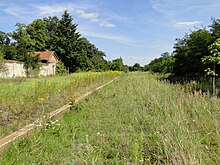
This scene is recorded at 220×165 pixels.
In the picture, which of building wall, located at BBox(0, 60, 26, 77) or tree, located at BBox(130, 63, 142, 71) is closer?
building wall, located at BBox(0, 60, 26, 77)

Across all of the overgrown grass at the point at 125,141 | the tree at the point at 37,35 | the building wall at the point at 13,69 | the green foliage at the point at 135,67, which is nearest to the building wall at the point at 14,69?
the building wall at the point at 13,69

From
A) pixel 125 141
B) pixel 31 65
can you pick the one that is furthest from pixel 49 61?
pixel 125 141

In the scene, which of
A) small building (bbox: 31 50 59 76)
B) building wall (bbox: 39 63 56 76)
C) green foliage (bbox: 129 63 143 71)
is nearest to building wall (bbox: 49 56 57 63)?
small building (bbox: 31 50 59 76)

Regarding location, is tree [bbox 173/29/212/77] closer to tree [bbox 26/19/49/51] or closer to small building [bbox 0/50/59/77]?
small building [bbox 0/50/59/77]

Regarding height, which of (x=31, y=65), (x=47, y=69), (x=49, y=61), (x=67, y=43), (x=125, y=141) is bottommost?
(x=125, y=141)

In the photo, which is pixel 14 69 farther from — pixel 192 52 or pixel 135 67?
pixel 135 67

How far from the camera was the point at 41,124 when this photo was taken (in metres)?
3.88

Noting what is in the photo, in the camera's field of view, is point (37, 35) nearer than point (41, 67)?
No

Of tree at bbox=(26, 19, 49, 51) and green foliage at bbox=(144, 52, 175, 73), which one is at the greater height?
tree at bbox=(26, 19, 49, 51)

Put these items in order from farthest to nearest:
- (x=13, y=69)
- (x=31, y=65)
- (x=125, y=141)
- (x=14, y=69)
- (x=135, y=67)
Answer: (x=135, y=67), (x=31, y=65), (x=14, y=69), (x=13, y=69), (x=125, y=141)

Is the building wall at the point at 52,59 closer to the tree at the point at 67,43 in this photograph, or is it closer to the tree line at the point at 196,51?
the tree at the point at 67,43

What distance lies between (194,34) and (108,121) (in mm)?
13264

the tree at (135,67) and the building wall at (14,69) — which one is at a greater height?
the tree at (135,67)

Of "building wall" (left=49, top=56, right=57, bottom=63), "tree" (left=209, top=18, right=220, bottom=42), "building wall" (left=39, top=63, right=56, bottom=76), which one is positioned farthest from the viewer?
"building wall" (left=49, top=56, right=57, bottom=63)
